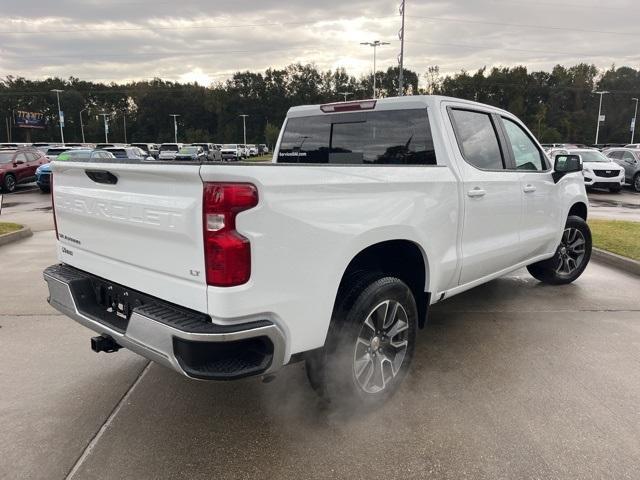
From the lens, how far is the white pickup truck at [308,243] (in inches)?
87.0

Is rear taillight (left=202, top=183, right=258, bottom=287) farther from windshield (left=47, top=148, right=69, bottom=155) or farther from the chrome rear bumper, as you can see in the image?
windshield (left=47, top=148, right=69, bottom=155)

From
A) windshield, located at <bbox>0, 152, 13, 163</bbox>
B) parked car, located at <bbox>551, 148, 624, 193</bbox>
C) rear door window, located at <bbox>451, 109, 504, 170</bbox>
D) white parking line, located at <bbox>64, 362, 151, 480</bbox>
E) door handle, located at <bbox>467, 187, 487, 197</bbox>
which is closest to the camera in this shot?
white parking line, located at <bbox>64, 362, 151, 480</bbox>

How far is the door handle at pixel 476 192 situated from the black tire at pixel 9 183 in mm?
19977

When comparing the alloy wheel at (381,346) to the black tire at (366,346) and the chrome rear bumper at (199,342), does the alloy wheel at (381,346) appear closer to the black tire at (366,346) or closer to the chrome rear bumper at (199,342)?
the black tire at (366,346)

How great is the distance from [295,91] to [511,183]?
111694mm

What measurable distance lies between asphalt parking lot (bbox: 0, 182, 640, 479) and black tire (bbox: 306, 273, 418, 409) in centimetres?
19

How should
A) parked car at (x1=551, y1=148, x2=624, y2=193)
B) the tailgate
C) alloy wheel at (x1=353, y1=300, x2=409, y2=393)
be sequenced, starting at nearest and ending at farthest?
the tailgate → alloy wheel at (x1=353, y1=300, x2=409, y2=393) → parked car at (x1=551, y1=148, x2=624, y2=193)

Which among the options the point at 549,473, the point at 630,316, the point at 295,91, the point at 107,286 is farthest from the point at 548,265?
the point at 295,91

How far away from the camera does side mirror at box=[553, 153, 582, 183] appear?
194 inches

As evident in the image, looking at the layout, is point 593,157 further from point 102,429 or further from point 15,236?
point 102,429

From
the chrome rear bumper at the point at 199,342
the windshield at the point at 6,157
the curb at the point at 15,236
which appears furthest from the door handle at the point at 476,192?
the windshield at the point at 6,157

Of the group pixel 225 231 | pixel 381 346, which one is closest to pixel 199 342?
pixel 225 231

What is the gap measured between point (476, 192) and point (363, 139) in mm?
1007

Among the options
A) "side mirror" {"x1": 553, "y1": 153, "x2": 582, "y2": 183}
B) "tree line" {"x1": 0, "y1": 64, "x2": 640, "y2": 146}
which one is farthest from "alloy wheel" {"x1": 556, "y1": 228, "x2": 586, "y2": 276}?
"tree line" {"x1": 0, "y1": 64, "x2": 640, "y2": 146}
